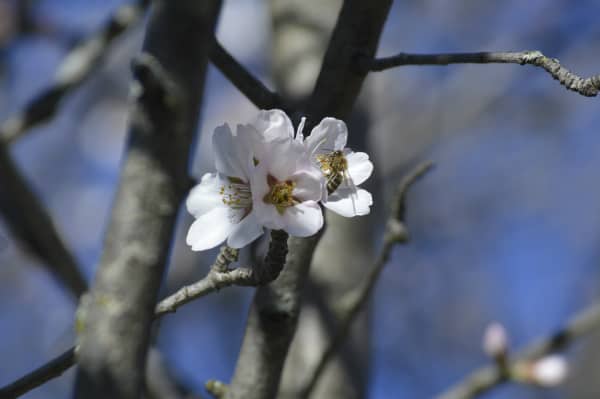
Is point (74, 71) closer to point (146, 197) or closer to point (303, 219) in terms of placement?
point (146, 197)

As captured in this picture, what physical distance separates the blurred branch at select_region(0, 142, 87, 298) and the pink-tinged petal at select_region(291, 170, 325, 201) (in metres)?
1.00

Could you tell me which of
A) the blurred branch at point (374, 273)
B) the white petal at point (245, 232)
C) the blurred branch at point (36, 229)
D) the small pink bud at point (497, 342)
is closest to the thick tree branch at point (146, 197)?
the white petal at point (245, 232)

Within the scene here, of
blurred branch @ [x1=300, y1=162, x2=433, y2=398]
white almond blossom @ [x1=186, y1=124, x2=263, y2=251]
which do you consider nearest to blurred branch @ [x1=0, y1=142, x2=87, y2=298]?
blurred branch @ [x1=300, y1=162, x2=433, y2=398]

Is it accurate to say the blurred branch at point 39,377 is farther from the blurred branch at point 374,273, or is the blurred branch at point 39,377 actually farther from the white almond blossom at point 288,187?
the blurred branch at point 374,273

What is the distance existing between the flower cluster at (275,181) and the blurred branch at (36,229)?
891mm

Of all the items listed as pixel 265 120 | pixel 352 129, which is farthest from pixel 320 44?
pixel 265 120

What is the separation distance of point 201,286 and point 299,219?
17 cm

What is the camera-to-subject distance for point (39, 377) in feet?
2.73

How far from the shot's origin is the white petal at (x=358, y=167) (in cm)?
83

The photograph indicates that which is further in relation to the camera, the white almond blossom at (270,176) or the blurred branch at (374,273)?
the blurred branch at (374,273)

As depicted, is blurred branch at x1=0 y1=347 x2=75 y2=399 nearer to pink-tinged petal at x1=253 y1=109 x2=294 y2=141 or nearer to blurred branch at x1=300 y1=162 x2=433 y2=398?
pink-tinged petal at x1=253 y1=109 x2=294 y2=141

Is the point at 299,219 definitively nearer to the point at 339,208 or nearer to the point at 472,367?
the point at 339,208

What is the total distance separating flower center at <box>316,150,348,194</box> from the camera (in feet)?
2.67

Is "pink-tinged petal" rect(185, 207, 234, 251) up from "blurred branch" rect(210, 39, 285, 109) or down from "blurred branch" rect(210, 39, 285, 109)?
down
